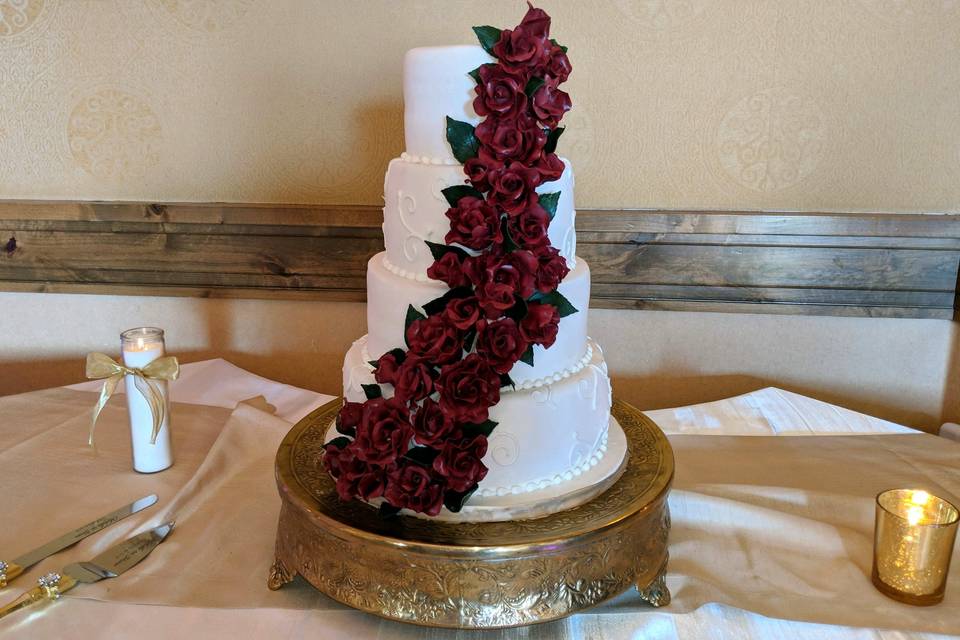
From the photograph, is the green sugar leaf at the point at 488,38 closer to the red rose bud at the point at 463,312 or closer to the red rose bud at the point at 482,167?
the red rose bud at the point at 482,167

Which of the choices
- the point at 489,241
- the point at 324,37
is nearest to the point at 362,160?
the point at 324,37

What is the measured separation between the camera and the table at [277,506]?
2.94 ft

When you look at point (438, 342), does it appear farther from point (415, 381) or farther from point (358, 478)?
point (358, 478)

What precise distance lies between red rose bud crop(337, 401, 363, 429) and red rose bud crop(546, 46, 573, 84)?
→ 44 cm

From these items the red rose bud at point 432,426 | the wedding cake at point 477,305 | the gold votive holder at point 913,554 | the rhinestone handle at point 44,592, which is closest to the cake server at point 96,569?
the rhinestone handle at point 44,592

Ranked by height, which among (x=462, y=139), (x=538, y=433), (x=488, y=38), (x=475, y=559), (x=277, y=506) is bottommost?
(x=277, y=506)

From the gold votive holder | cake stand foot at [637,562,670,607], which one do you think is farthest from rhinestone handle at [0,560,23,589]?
the gold votive holder

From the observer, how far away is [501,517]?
89 centimetres

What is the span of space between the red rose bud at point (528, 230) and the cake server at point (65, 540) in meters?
0.72

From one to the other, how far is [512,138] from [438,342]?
0.24 metres

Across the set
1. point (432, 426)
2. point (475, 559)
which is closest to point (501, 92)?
point (432, 426)

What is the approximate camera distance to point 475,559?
2.71 feet

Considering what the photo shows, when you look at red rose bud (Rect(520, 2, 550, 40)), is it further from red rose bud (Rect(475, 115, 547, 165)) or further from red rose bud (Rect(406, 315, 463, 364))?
red rose bud (Rect(406, 315, 463, 364))

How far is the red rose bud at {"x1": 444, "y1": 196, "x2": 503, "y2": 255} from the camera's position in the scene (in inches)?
33.0
